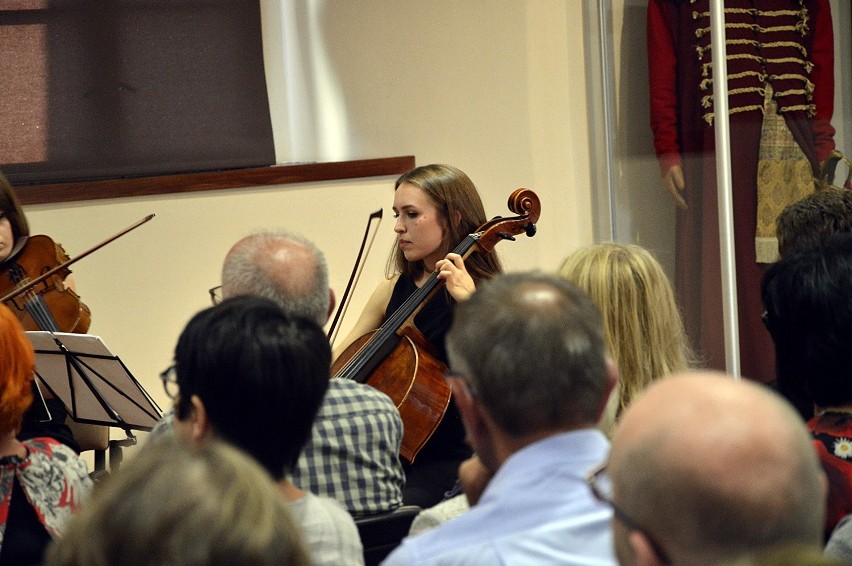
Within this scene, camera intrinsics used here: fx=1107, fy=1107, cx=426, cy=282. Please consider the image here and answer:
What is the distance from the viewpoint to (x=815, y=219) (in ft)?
8.38

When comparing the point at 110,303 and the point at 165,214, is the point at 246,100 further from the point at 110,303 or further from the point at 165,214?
the point at 110,303

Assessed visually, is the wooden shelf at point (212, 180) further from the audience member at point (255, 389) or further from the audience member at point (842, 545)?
the audience member at point (842, 545)

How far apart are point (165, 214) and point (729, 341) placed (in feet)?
6.52

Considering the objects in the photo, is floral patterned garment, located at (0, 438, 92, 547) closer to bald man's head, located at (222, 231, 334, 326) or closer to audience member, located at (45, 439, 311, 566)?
bald man's head, located at (222, 231, 334, 326)

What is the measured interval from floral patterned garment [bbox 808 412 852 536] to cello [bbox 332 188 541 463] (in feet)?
3.79

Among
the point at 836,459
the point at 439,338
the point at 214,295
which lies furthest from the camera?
the point at 439,338

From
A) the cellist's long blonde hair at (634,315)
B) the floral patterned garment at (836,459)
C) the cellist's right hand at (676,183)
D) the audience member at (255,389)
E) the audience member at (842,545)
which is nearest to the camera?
the audience member at (842,545)

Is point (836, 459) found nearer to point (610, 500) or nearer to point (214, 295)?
point (610, 500)

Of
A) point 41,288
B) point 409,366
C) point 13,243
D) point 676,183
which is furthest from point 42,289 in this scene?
point 676,183

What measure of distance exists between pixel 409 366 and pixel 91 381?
756 millimetres

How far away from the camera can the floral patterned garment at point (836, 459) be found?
155cm

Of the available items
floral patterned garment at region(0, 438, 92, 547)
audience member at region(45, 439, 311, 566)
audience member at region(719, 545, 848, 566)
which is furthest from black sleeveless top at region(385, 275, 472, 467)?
audience member at region(719, 545, 848, 566)

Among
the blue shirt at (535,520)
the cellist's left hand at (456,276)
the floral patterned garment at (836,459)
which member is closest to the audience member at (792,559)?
the blue shirt at (535,520)

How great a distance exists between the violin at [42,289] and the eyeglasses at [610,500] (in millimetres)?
2052
